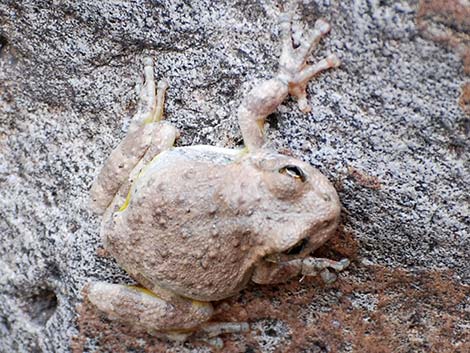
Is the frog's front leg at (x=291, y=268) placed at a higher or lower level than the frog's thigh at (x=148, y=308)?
Result: higher

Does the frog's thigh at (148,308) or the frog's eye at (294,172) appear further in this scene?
the frog's thigh at (148,308)

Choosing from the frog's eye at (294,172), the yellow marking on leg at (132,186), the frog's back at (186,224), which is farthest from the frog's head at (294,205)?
the yellow marking on leg at (132,186)

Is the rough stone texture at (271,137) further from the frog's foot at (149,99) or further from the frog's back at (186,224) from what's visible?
the frog's back at (186,224)

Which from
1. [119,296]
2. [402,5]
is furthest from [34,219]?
[402,5]

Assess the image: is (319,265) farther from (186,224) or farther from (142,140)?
(142,140)

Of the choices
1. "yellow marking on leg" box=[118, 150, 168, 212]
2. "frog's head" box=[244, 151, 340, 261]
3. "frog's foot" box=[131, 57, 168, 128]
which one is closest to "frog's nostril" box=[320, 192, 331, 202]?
"frog's head" box=[244, 151, 340, 261]

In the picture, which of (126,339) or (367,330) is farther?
(126,339)

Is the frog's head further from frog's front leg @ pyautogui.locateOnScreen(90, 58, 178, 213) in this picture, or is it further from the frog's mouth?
frog's front leg @ pyautogui.locateOnScreen(90, 58, 178, 213)

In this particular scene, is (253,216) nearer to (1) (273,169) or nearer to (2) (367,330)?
(1) (273,169)
